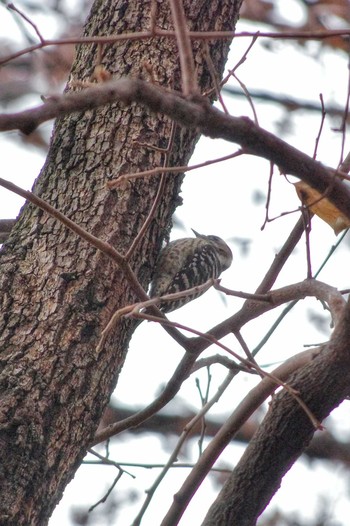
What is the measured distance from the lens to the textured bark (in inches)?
111

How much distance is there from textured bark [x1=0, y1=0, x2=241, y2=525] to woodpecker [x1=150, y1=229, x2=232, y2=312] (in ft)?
5.00

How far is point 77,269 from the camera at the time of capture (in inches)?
123

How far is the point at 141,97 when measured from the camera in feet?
5.84

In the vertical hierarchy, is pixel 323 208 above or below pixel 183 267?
below

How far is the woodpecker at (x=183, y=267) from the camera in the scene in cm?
536

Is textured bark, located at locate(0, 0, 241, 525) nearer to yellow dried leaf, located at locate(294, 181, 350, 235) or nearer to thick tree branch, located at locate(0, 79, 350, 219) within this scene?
yellow dried leaf, located at locate(294, 181, 350, 235)

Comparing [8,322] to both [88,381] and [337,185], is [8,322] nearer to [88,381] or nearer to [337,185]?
[88,381]

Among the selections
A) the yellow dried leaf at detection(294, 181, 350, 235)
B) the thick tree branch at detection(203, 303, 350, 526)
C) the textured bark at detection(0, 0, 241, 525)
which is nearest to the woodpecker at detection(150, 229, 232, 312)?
the textured bark at detection(0, 0, 241, 525)

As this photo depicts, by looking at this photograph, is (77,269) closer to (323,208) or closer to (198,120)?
(323,208)

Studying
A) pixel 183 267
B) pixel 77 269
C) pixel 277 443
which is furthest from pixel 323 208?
pixel 183 267

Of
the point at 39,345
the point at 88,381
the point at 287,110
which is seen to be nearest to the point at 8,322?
the point at 39,345

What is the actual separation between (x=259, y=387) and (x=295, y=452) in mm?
357

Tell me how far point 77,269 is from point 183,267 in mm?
2462

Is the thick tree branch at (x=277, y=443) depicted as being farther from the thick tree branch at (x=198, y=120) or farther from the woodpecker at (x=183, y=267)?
the woodpecker at (x=183, y=267)
